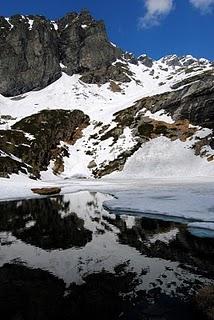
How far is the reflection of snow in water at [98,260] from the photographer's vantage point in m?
19.5

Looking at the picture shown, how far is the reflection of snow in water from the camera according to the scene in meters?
19.5

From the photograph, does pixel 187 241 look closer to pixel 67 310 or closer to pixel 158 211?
pixel 158 211

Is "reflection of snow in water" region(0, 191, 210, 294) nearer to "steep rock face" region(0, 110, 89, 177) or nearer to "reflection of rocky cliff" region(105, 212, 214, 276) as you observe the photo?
"reflection of rocky cliff" region(105, 212, 214, 276)

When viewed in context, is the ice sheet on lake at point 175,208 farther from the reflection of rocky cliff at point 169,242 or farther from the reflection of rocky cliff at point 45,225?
the reflection of rocky cliff at point 45,225

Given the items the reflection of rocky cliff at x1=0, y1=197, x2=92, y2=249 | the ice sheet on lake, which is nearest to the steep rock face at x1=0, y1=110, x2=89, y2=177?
the reflection of rocky cliff at x1=0, y1=197, x2=92, y2=249

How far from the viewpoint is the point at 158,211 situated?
127ft

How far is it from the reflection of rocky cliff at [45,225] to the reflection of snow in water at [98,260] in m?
1.00

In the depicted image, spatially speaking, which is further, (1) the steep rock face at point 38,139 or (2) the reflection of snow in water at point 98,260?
(1) the steep rock face at point 38,139

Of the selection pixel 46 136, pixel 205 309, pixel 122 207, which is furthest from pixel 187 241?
pixel 46 136

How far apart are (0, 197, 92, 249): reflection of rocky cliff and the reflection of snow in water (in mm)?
995

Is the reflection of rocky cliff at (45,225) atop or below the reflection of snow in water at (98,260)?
atop

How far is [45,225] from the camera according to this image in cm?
3575

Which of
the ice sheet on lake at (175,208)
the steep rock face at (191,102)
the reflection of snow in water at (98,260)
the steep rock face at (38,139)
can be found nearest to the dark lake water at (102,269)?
the reflection of snow in water at (98,260)

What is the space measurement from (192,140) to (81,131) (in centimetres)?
4556
